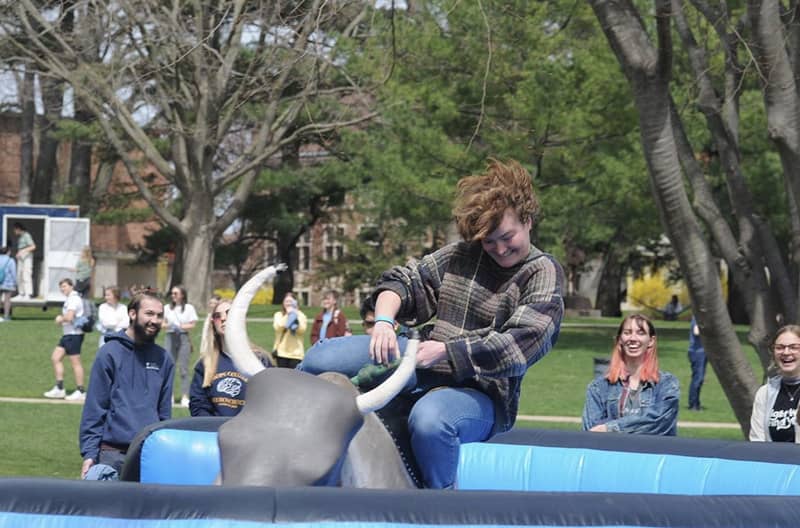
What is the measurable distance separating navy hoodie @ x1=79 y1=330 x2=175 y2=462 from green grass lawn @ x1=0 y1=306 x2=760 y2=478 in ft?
13.1

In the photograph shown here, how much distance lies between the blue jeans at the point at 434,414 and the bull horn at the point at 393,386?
462mm

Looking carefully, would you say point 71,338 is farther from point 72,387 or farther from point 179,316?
point 72,387

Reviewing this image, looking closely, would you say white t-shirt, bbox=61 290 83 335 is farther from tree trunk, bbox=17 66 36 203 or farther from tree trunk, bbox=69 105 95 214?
tree trunk, bbox=69 105 95 214

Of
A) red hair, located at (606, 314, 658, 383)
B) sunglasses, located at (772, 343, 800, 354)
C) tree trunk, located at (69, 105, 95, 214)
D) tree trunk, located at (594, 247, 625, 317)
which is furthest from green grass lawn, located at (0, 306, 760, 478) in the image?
tree trunk, located at (594, 247, 625, 317)

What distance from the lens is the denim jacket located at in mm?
7918

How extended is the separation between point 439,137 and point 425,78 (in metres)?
1.51

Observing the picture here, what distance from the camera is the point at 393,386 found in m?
4.64

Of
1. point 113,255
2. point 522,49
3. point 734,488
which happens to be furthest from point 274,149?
point 113,255

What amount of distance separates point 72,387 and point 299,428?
15389 mm

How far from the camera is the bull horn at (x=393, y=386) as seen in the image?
4.63 metres

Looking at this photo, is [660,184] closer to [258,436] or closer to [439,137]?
[258,436]

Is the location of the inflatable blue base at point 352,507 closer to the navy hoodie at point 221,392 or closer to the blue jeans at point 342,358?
the blue jeans at point 342,358

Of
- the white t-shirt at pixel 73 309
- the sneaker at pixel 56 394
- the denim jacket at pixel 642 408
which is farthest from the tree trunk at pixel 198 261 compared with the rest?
the denim jacket at pixel 642 408

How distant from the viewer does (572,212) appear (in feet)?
92.1
